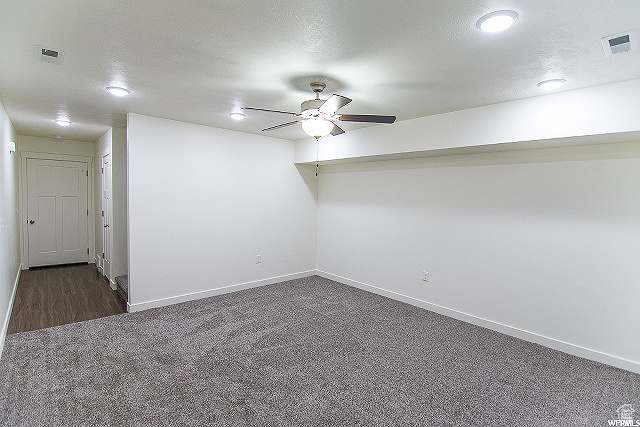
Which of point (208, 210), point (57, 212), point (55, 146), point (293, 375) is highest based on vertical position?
point (55, 146)

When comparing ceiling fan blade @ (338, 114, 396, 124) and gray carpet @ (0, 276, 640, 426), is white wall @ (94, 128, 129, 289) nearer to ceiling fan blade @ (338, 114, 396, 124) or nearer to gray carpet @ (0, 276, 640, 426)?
gray carpet @ (0, 276, 640, 426)

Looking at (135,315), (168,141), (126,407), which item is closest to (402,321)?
(126,407)

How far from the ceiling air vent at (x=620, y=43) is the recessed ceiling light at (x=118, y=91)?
11.7ft

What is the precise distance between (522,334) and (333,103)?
10.2 ft

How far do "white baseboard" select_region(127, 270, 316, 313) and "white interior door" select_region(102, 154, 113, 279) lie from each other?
1.45 m

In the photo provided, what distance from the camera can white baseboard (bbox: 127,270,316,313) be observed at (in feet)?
13.4

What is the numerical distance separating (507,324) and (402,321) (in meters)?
1.12

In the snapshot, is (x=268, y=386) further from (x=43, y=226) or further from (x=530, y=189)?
(x=43, y=226)

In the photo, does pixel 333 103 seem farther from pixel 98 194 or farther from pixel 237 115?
pixel 98 194

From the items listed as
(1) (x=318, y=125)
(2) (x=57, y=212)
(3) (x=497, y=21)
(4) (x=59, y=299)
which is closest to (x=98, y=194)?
(2) (x=57, y=212)

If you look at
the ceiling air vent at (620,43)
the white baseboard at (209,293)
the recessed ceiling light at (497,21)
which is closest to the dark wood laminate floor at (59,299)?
the white baseboard at (209,293)

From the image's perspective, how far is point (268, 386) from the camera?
2561 mm

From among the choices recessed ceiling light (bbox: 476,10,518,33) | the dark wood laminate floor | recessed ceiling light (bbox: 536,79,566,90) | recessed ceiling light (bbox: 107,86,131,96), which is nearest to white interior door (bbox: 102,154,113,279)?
the dark wood laminate floor

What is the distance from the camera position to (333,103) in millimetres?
2486
